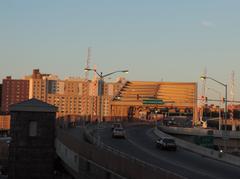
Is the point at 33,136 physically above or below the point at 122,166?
above

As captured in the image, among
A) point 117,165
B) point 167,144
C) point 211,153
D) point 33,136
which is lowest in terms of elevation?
point 211,153

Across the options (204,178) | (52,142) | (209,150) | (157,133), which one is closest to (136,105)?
(157,133)

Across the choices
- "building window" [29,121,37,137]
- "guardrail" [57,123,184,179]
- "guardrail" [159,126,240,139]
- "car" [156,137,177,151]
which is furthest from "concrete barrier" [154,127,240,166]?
"building window" [29,121,37,137]

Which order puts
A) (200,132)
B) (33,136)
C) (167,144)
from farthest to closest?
(200,132), (167,144), (33,136)

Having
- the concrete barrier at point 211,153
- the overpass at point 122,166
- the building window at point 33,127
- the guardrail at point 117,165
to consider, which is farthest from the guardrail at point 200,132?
the guardrail at point 117,165

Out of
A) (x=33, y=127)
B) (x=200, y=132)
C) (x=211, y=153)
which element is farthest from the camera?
(x=200, y=132)

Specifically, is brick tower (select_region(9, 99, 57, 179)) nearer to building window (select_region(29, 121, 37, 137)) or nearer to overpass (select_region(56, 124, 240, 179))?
building window (select_region(29, 121, 37, 137))

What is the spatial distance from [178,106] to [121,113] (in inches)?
763

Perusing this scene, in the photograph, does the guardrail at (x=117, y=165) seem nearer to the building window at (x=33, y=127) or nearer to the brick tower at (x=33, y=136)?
the brick tower at (x=33, y=136)

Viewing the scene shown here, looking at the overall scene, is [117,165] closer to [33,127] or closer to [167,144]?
[33,127]

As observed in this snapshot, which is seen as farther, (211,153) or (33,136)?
(211,153)

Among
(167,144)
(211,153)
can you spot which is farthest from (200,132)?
(211,153)

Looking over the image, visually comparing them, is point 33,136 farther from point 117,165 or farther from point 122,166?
point 122,166

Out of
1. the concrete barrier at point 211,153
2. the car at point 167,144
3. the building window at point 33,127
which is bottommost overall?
the concrete barrier at point 211,153
